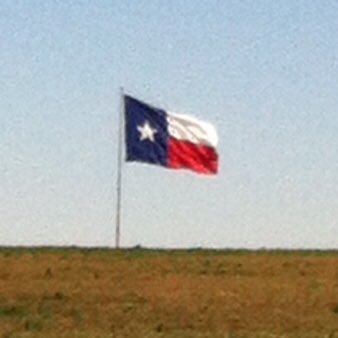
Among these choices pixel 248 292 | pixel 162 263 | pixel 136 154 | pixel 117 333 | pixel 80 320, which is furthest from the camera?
pixel 136 154

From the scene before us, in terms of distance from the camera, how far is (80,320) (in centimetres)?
3588

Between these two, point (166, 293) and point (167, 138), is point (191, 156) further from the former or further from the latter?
point (166, 293)

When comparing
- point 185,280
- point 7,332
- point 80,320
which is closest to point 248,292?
point 185,280

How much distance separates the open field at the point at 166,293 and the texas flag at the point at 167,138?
8.10 feet

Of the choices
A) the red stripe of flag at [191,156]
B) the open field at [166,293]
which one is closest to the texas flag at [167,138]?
the red stripe of flag at [191,156]

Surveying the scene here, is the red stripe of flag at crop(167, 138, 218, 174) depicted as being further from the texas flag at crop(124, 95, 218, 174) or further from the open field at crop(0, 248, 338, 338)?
the open field at crop(0, 248, 338, 338)

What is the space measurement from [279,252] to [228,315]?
12048 millimetres

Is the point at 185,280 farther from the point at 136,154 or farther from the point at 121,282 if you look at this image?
the point at 136,154

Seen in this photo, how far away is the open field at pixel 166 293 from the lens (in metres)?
34.7

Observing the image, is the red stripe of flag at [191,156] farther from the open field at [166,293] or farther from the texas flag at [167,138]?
the open field at [166,293]

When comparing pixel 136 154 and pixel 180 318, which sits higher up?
pixel 136 154

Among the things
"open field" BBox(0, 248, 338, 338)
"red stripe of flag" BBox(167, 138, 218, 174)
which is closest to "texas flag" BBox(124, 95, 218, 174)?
"red stripe of flag" BBox(167, 138, 218, 174)

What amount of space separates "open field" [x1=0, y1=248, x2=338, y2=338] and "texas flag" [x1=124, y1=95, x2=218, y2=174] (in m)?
2.47

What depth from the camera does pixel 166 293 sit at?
40.1 m
